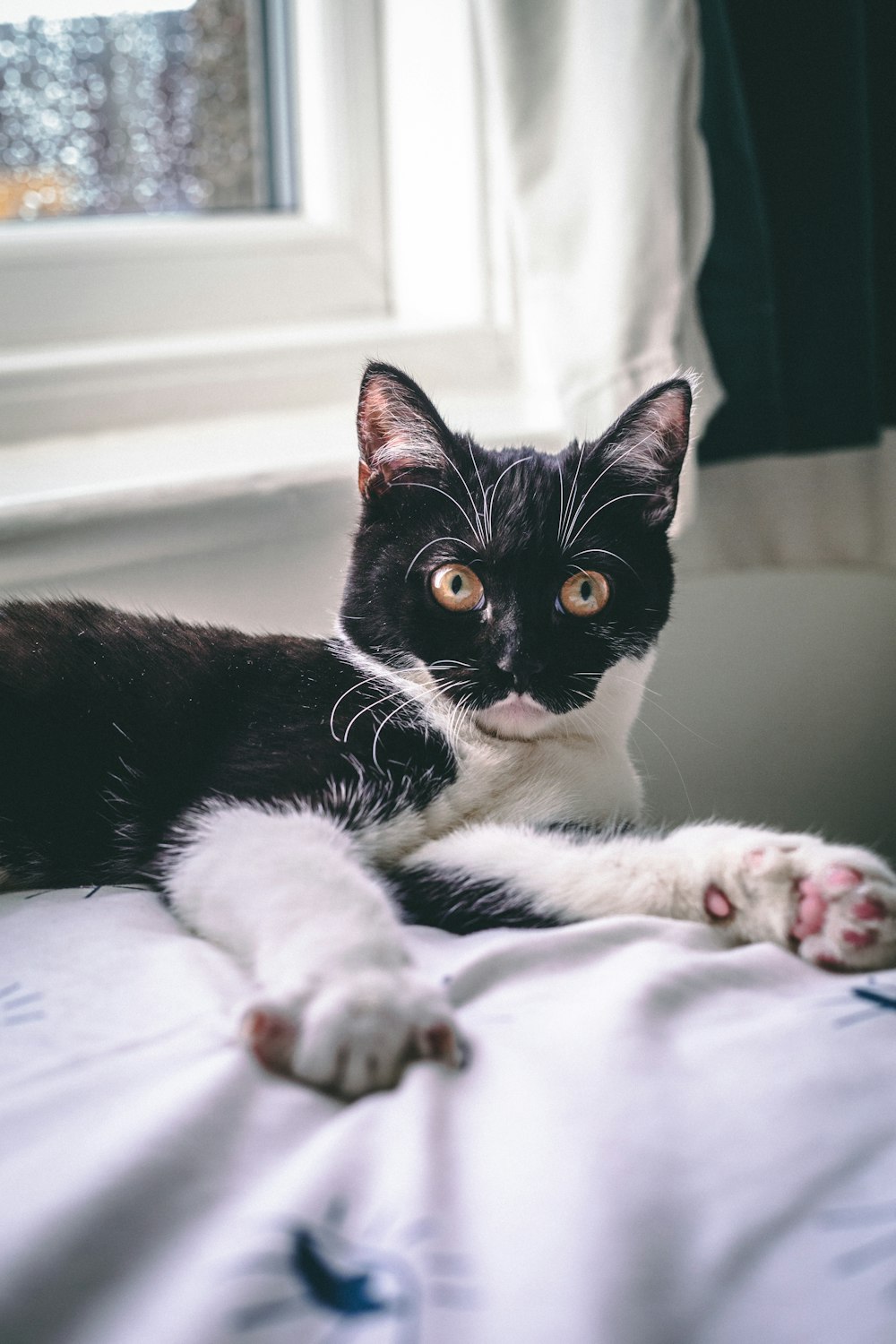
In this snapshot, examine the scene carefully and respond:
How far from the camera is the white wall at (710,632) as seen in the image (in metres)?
0.86

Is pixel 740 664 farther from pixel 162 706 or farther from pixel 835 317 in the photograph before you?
pixel 162 706

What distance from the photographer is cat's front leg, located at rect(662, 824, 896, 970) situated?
0.55 m

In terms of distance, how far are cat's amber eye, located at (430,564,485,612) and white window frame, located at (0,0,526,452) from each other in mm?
470

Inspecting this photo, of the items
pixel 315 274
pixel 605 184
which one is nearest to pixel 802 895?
pixel 605 184

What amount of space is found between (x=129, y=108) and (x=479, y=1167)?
3.93 feet

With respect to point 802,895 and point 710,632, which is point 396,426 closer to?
point 802,895

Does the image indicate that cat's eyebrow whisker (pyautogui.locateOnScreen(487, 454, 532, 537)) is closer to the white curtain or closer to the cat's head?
the cat's head

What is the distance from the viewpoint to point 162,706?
67 centimetres

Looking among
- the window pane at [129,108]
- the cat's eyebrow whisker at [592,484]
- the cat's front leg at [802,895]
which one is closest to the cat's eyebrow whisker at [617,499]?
the cat's eyebrow whisker at [592,484]

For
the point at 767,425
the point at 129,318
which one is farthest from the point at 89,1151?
the point at 129,318

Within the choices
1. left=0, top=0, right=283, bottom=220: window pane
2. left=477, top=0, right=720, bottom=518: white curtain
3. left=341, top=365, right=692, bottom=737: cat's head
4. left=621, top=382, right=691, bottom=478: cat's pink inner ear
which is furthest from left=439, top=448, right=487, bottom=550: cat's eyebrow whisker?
left=0, top=0, right=283, bottom=220: window pane

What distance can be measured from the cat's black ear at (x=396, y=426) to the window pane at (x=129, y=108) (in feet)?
2.40

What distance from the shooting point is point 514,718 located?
2.07 feet

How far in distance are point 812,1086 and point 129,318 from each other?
1036 mm
